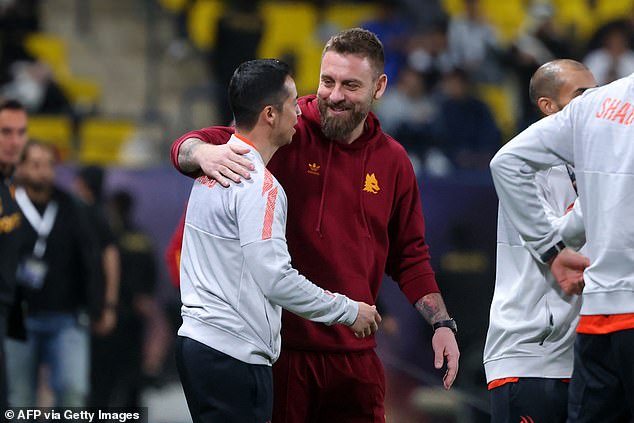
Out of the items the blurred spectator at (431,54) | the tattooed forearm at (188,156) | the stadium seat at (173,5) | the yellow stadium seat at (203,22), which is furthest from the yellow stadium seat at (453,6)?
the tattooed forearm at (188,156)

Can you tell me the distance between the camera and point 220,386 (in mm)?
4027

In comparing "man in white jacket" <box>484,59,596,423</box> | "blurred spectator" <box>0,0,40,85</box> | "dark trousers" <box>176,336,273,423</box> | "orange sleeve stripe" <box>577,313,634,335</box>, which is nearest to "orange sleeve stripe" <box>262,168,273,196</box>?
"dark trousers" <box>176,336,273,423</box>

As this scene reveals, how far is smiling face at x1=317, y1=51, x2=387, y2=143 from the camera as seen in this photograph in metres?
4.57

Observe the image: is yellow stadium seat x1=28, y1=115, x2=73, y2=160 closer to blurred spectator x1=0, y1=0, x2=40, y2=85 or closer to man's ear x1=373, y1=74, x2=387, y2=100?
blurred spectator x1=0, y1=0, x2=40, y2=85

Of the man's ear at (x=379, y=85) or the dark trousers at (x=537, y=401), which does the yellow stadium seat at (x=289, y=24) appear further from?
the dark trousers at (x=537, y=401)

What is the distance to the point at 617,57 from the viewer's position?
1209 cm

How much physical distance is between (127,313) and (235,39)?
3793 millimetres

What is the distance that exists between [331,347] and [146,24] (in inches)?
391

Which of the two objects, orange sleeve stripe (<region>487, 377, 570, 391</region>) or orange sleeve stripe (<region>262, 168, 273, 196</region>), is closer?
orange sleeve stripe (<region>262, 168, 273, 196</region>)

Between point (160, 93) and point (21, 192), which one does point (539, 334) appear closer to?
point (21, 192)

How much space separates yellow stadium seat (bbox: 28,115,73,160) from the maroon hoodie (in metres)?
6.61

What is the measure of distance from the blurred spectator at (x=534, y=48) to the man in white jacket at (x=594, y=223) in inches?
285

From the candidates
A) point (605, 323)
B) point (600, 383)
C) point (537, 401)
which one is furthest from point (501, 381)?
point (605, 323)

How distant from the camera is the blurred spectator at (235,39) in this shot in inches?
475
